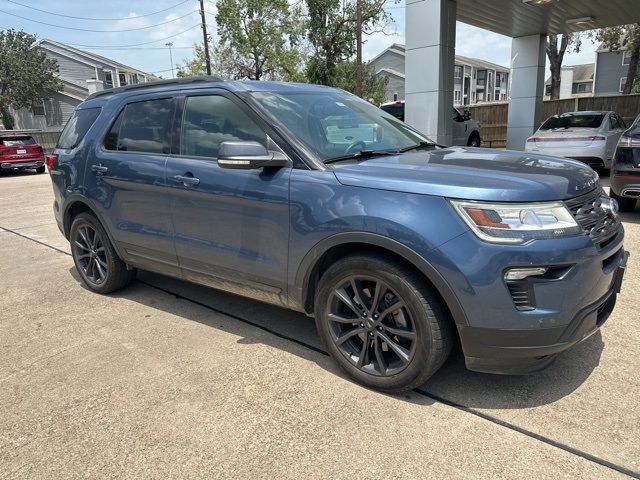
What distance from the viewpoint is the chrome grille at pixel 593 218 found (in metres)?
2.57

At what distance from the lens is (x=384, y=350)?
3.01 m

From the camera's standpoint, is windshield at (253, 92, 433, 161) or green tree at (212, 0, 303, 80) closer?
windshield at (253, 92, 433, 161)

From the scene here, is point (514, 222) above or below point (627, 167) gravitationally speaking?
above

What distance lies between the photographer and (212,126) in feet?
11.9

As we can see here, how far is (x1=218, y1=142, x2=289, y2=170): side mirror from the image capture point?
2973mm

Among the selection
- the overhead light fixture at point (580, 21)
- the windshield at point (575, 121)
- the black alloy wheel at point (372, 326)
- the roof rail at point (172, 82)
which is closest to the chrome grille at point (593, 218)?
the black alloy wheel at point (372, 326)

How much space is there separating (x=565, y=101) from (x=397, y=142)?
62.4 feet

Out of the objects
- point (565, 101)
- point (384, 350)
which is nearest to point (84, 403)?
point (384, 350)

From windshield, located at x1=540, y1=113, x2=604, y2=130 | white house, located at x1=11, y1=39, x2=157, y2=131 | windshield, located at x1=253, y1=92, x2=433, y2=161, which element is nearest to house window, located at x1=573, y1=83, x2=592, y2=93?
white house, located at x1=11, y1=39, x2=157, y2=131

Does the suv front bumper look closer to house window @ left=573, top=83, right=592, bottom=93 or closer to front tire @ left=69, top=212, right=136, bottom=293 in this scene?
front tire @ left=69, top=212, right=136, bottom=293

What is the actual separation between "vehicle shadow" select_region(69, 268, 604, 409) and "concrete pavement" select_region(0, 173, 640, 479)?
0.04ft

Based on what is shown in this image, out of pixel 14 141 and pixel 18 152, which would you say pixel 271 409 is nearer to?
pixel 18 152

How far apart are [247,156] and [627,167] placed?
5.48 m

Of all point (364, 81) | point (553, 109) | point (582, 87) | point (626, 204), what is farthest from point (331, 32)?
point (582, 87)
